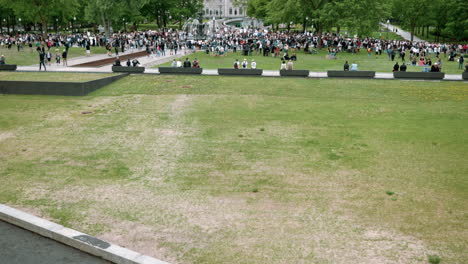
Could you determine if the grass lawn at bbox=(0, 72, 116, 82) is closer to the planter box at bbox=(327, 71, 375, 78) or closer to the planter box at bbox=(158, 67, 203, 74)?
the planter box at bbox=(158, 67, 203, 74)

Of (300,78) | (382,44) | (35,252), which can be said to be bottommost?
(35,252)

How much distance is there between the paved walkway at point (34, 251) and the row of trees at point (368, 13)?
163 ft

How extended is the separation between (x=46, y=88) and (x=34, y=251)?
21546 mm

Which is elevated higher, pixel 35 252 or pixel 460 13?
pixel 460 13

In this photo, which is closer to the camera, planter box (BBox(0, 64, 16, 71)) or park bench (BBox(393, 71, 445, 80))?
park bench (BBox(393, 71, 445, 80))

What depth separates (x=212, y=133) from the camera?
19.0 m

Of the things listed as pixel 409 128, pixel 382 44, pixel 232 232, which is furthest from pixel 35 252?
pixel 382 44

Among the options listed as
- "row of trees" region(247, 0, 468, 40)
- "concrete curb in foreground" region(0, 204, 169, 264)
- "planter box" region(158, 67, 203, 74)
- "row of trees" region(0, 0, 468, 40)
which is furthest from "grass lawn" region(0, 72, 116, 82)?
"row of trees" region(247, 0, 468, 40)

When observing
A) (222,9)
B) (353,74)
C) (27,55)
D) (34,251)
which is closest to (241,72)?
(353,74)

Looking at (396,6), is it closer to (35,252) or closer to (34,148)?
(34,148)

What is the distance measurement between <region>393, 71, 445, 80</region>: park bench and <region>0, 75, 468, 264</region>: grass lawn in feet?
21.4

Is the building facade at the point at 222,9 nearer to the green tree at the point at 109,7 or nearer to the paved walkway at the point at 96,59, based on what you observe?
the green tree at the point at 109,7

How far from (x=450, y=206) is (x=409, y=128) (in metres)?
8.82

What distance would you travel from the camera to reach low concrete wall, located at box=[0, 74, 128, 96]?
2795 cm
